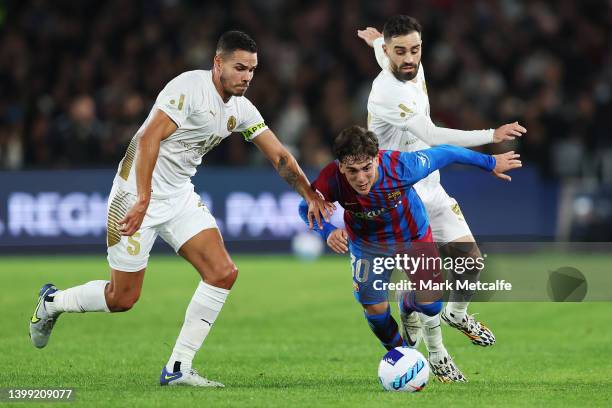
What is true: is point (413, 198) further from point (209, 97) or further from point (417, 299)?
point (209, 97)

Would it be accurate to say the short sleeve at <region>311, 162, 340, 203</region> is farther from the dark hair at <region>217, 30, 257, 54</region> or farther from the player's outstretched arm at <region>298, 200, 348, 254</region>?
the dark hair at <region>217, 30, 257, 54</region>

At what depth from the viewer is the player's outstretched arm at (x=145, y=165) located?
8578 mm

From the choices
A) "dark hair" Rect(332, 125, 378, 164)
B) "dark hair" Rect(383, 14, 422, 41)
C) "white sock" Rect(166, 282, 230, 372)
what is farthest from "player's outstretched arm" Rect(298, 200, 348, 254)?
"dark hair" Rect(383, 14, 422, 41)

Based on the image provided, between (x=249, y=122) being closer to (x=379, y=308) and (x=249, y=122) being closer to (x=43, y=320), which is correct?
(x=379, y=308)

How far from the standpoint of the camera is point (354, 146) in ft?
27.8

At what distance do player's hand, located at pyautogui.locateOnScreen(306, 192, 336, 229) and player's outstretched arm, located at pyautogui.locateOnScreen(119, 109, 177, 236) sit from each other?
116cm

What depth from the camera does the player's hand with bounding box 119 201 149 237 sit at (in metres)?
8.57

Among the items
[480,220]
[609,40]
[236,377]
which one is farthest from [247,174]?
[236,377]

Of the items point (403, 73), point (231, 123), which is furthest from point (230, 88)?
point (403, 73)

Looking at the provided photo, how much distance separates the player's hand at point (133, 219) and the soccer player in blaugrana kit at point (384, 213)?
1274 millimetres

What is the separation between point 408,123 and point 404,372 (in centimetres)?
205

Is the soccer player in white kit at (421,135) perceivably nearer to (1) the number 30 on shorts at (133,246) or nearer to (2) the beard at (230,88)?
(2) the beard at (230,88)

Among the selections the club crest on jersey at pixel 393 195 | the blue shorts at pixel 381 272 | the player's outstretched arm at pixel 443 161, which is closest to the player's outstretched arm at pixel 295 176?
the club crest on jersey at pixel 393 195

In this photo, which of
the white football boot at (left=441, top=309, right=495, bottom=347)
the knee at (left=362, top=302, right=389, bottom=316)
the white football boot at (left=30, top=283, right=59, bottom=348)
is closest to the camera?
the knee at (left=362, top=302, right=389, bottom=316)
